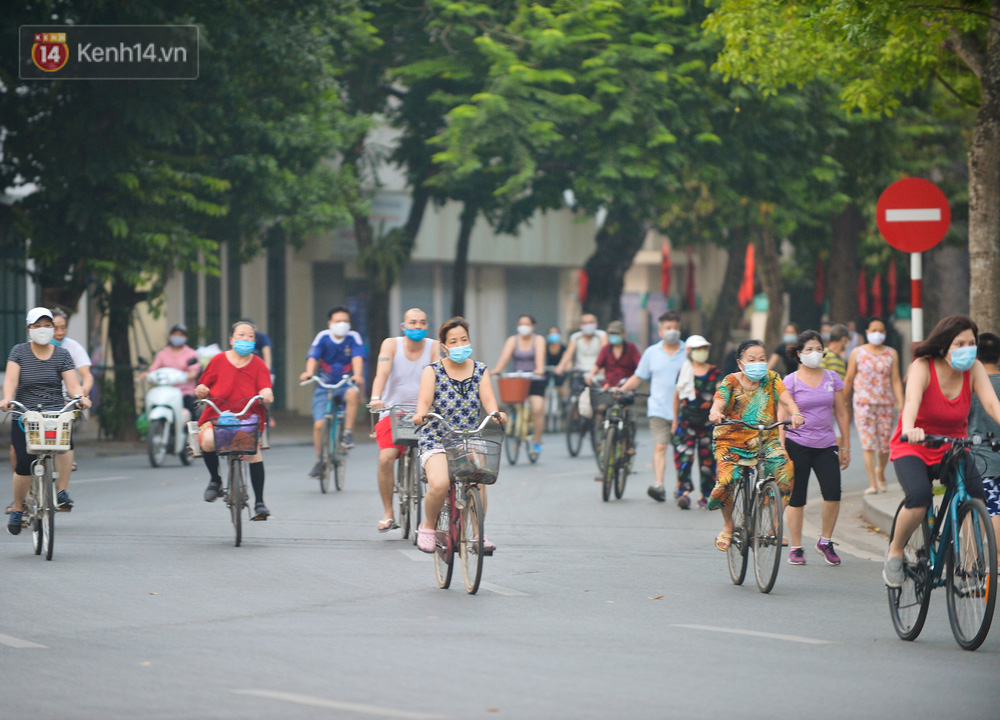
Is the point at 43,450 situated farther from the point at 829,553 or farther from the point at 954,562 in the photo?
the point at 954,562

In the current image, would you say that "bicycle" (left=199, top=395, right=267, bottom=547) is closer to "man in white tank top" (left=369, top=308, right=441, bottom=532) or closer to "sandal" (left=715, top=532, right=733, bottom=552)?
"man in white tank top" (left=369, top=308, right=441, bottom=532)

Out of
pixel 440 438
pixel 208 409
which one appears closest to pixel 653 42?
pixel 208 409

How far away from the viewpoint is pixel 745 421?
9977 mm

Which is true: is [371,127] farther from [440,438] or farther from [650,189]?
[440,438]

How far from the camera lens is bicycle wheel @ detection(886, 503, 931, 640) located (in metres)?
7.48

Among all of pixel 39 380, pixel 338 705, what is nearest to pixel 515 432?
pixel 39 380

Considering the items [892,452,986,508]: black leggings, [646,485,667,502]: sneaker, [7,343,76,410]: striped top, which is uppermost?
[7,343,76,410]: striped top

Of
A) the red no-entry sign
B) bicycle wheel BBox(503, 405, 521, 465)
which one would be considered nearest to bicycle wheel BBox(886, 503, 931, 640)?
the red no-entry sign

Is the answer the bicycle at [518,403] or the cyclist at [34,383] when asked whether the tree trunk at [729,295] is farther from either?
the cyclist at [34,383]

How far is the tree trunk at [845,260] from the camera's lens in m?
33.5

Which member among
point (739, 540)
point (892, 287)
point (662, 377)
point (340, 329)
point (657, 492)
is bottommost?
point (657, 492)

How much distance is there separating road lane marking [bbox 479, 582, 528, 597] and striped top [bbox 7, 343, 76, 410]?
3750 millimetres

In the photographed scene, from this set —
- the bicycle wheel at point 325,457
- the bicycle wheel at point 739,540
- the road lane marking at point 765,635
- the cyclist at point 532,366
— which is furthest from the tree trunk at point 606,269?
the road lane marking at point 765,635

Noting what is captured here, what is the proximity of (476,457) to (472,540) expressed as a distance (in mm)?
524
